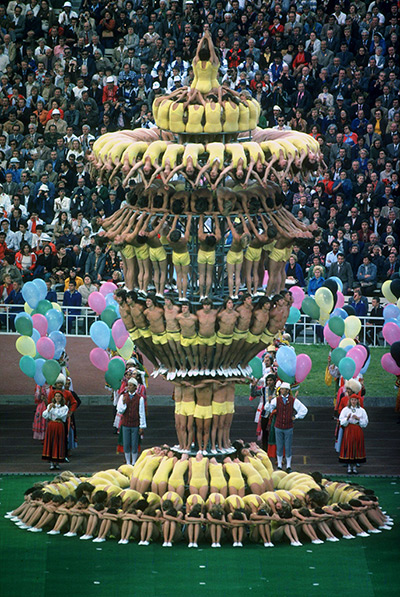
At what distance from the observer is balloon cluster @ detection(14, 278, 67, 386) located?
74.4 ft

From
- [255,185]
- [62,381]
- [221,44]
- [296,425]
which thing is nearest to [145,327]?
[255,185]

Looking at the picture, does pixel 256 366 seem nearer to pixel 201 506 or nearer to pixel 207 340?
pixel 207 340

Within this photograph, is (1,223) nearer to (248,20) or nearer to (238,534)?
(248,20)

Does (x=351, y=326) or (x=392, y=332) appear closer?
(x=351, y=326)

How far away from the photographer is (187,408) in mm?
19078

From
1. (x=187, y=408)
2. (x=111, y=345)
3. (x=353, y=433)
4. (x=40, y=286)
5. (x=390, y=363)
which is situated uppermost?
(x=40, y=286)

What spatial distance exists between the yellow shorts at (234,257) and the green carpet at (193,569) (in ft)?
11.4

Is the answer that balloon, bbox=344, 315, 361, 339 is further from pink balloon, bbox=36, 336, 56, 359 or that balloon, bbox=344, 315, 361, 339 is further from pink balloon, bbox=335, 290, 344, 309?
pink balloon, bbox=36, 336, 56, 359

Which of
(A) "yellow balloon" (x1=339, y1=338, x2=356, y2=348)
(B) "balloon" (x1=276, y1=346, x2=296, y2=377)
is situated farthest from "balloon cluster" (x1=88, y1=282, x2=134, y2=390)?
A: (A) "yellow balloon" (x1=339, y1=338, x2=356, y2=348)

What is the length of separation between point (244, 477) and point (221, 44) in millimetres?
17219

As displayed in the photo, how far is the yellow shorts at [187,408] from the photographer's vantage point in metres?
19.1

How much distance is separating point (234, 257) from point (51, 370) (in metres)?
4.86

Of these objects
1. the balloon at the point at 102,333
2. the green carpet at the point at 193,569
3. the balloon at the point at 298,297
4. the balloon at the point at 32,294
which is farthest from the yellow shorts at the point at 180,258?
the balloon at the point at 298,297

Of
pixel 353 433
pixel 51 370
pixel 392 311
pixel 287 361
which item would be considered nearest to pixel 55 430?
pixel 51 370
